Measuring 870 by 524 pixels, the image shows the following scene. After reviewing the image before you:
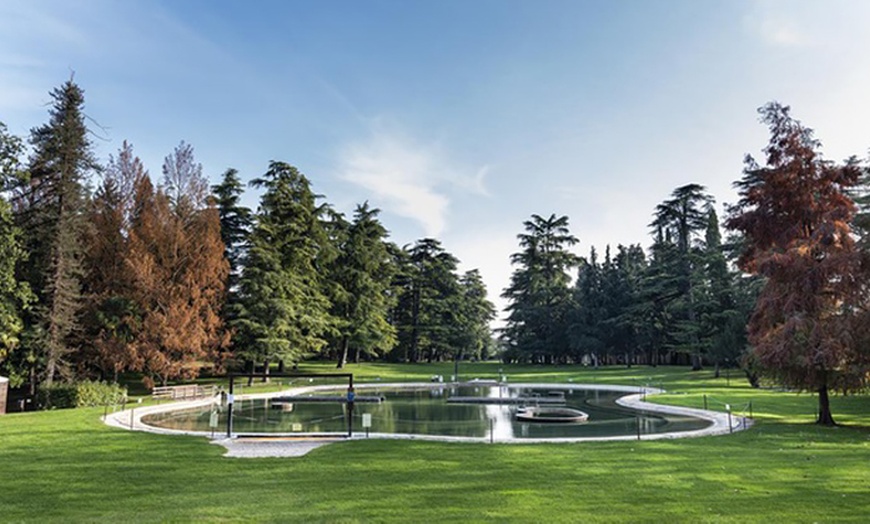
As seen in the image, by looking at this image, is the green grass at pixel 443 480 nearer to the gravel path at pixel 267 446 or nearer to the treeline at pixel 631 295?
the gravel path at pixel 267 446

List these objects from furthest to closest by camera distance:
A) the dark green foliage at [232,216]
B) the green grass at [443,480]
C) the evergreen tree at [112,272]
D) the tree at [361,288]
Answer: the tree at [361,288] < the dark green foliage at [232,216] < the evergreen tree at [112,272] < the green grass at [443,480]

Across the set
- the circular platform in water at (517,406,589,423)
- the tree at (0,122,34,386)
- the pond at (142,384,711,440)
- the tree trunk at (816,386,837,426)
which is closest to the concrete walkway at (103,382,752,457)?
the pond at (142,384,711,440)

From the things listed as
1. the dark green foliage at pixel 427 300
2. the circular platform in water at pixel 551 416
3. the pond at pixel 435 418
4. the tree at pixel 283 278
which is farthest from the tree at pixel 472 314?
the circular platform in water at pixel 551 416

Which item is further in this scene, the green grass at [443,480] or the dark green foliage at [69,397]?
the dark green foliage at [69,397]

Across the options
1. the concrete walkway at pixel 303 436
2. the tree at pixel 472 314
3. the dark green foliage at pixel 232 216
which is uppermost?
the dark green foliage at pixel 232 216

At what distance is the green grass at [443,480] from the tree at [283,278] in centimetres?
1974

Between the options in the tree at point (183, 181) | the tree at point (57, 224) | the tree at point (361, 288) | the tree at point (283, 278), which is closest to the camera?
the tree at point (57, 224)

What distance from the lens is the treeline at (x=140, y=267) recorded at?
24.7 meters

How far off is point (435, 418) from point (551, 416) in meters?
4.32

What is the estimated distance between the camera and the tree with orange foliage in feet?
88.1

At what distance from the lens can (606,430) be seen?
1683cm

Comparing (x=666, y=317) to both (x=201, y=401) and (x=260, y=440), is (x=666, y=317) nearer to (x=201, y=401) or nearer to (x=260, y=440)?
(x=201, y=401)

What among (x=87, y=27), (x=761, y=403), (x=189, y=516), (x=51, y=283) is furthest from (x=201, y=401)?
(x=761, y=403)

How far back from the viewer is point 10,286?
2300 centimetres
